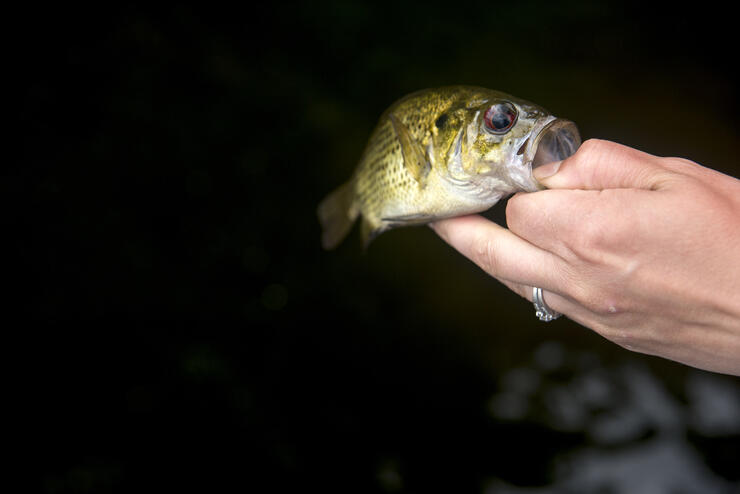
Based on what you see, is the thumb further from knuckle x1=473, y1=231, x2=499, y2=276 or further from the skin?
knuckle x1=473, y1=231, x2=499, y2=276

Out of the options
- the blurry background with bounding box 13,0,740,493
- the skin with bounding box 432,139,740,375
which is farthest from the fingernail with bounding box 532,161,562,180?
the blurry background with bounding box 13,0,740,493

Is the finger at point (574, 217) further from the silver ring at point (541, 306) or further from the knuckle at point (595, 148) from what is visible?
the silver ring at point (541, 306)

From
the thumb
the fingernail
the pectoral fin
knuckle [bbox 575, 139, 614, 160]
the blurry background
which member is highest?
knuckle [bbox 575, 139, 614, 160]

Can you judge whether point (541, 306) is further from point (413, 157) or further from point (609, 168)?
point (413, 157)

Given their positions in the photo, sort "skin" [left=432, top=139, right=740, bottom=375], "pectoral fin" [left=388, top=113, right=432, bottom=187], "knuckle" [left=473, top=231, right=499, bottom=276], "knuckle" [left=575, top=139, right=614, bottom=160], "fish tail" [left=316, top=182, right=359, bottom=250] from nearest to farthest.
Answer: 1. "skin" [left=432, top=139, right=740, bottom=375]
2. "knuckle" [left=575, top=139, right=614, bottom=160]
3. "knuckle" [left=473, top=231, right=499, bottom=276]
4. "pectoral fin" [left=388, top=113, right=432, bottom=187]
5. "fish tail" [left=316, top=182, right=359, bottom=250]

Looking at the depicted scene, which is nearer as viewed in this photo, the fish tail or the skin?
the skin

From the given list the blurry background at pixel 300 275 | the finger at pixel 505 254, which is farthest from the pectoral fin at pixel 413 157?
the blurry background at pixel 300 275

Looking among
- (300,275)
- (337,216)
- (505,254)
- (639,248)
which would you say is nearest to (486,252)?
(505,254)

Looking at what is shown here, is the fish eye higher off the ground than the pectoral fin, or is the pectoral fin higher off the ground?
the fish eye
